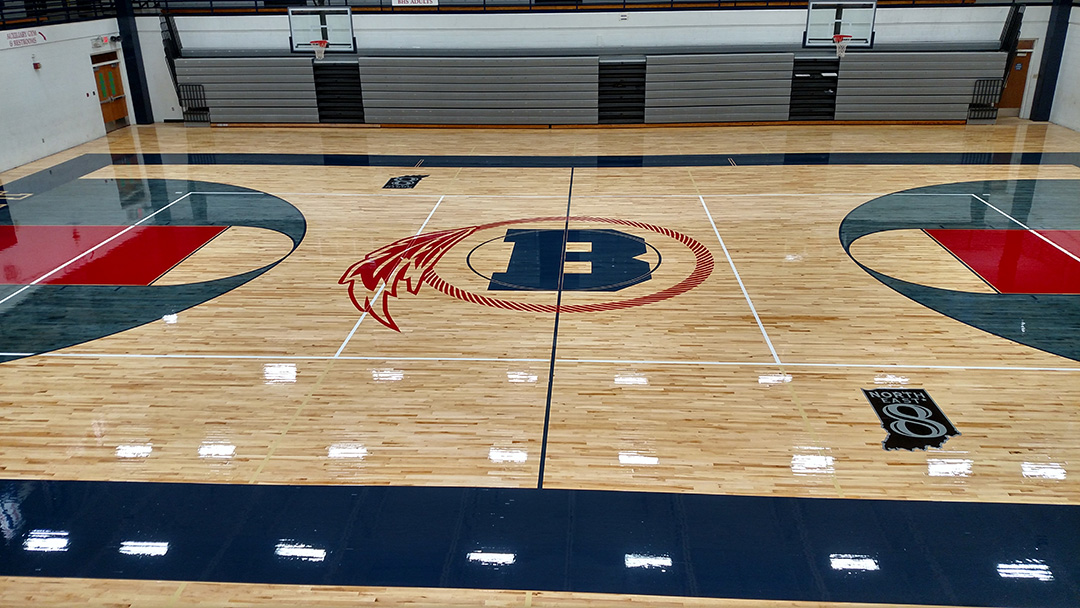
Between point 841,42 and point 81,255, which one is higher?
point 841,42

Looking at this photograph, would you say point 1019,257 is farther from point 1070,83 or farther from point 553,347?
point 1070,83

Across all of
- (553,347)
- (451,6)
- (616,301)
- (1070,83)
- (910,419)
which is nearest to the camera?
(910,419)

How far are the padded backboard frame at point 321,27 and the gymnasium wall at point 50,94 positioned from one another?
3995 mm

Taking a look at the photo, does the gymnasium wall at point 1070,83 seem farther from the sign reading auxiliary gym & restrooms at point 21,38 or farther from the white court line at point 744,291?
the sign reading auxiliary gym & restrooms at point 21,38

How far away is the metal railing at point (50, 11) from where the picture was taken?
1468cm

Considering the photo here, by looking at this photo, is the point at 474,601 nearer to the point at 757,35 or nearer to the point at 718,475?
the point at 718,475

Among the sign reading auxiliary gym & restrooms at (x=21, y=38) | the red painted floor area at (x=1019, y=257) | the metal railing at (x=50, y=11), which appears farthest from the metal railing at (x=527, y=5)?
the red painted floor area at (x=1019, y=257)

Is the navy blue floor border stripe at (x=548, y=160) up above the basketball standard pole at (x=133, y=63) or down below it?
below

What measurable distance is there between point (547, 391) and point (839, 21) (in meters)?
13.3

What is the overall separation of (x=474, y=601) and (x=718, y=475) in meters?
1.91

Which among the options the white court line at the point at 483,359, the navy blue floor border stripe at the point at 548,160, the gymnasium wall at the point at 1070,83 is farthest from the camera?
the gymnasium wall at the point at 1070,83

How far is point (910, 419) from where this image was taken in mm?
5875

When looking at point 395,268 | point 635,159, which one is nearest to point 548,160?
point 635,159

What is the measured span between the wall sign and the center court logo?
8.59ft
